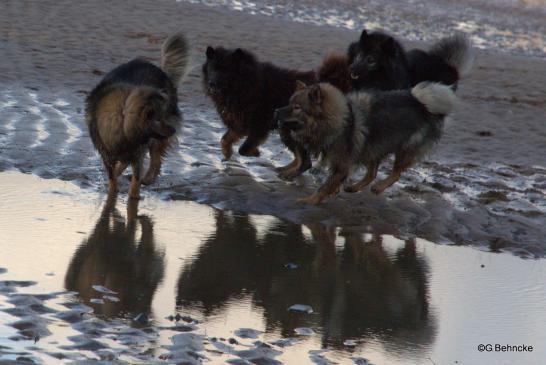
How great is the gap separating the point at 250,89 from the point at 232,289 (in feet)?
11.8

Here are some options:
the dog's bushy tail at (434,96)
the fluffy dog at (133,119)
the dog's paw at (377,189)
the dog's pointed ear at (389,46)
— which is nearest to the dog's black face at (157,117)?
the fluffy dog at (133,119)

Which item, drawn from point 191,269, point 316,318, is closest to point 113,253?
point 191,269

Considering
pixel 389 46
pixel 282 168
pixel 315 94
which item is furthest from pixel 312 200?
pixel 389 46

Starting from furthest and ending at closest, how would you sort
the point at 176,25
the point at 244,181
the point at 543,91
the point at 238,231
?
the point at 176,25 → the point at 543,91 → the point at 244,181 → the point at 238,231

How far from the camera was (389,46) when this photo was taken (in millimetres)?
8820

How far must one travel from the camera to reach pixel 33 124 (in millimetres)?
9141

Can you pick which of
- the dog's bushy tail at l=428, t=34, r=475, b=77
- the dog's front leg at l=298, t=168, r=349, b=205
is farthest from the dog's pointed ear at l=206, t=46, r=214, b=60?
the dog's bushy tail at l=428, t=34, r=475, b=77

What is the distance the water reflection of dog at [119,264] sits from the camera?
4.91m

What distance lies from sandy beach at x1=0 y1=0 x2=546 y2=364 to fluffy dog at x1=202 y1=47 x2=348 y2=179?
0.20 metres

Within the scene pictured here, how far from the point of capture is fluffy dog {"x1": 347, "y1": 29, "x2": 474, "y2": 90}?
29.0ft

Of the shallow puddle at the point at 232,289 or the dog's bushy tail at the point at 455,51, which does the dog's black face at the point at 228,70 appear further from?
the dog's bushy tail at the point at 455,51

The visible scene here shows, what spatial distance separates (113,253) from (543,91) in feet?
33.4

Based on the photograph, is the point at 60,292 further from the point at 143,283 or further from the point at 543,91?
the point at 543,91

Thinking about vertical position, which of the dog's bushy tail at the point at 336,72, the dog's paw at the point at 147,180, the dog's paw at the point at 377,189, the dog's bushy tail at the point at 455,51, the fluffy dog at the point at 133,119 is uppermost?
the dog's bushy tail at the point at 455,51
